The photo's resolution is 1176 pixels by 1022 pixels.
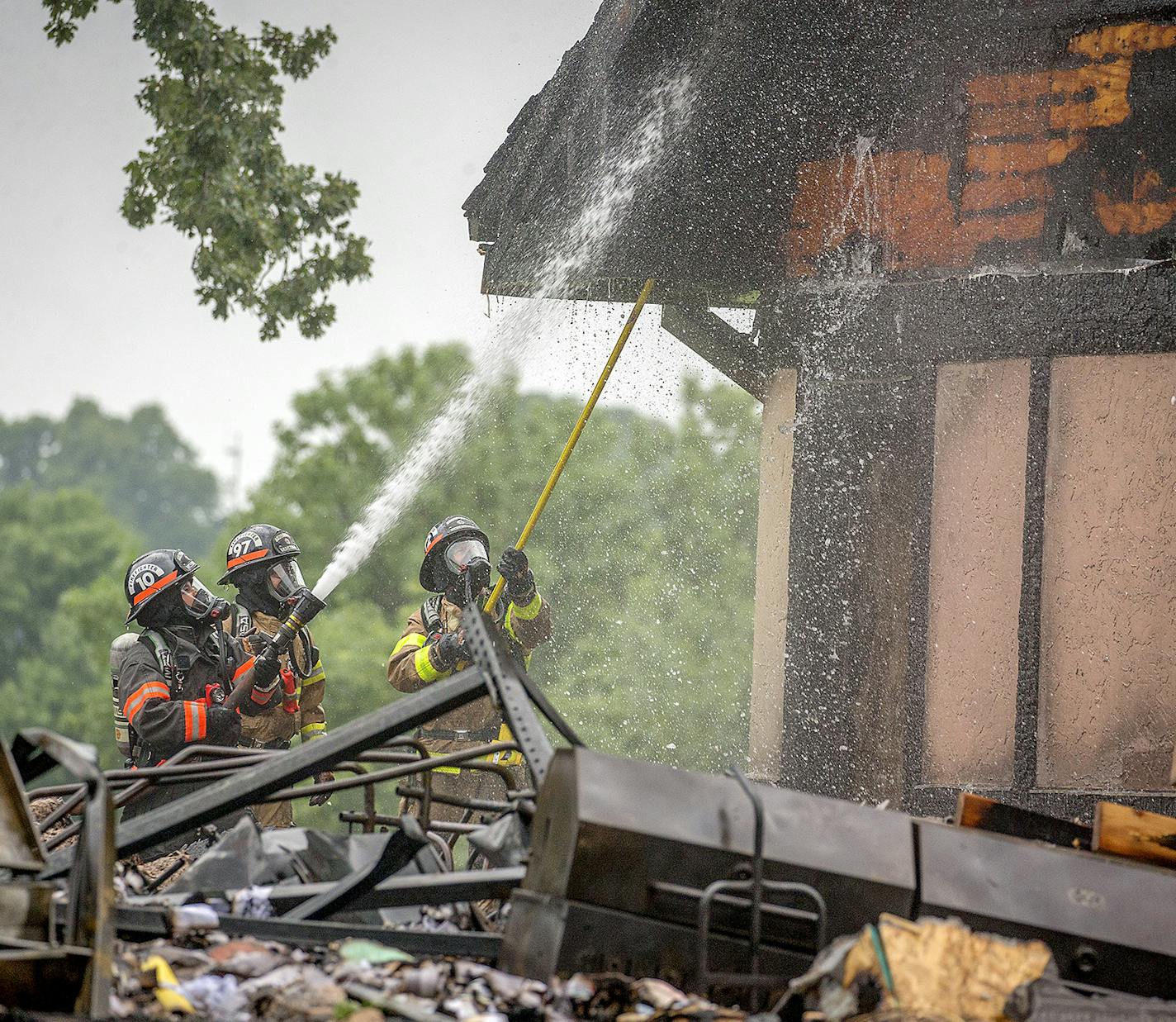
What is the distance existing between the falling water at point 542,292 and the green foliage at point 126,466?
75697 mm

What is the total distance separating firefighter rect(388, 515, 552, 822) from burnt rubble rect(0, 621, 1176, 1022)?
425 cm

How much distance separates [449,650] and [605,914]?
483 centimetres

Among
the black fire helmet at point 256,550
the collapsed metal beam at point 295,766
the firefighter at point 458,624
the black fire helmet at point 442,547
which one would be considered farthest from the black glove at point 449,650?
the collapsed metal beam at point 295,766

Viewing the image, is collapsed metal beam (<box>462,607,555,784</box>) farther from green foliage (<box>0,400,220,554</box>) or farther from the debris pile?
green foliage (<box>0,400,220,554</box>)

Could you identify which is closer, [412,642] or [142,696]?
[142,696]

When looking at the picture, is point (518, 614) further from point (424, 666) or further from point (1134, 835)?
point (1134, 835)

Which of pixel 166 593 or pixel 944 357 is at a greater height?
pixel 944 357

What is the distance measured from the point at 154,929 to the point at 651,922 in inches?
50.2

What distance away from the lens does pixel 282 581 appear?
314 inches

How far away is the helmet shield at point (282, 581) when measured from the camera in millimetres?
7953

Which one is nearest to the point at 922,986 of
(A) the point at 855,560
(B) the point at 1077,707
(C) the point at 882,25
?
(B) the point at 1077,707

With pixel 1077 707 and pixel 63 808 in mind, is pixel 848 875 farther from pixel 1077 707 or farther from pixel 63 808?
pixel 1077 707

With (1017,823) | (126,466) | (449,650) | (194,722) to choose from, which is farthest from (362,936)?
(126,466)

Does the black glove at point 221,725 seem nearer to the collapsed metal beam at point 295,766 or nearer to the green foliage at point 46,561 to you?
the collapsed metal beam at point 295,766
